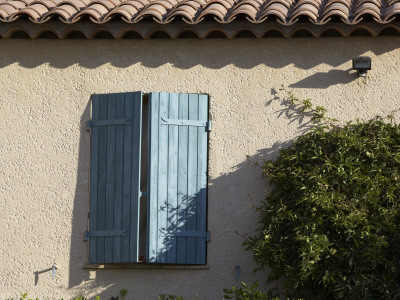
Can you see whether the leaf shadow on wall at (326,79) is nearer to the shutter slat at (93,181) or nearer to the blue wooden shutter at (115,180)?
the blue wooden shutter at (115,180)

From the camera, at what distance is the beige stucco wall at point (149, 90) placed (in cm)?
834

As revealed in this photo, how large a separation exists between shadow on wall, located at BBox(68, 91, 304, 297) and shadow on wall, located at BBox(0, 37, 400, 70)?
63 centimetres

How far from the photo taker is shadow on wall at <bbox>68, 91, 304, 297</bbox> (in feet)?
27.1

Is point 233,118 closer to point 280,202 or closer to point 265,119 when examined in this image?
point 265,119

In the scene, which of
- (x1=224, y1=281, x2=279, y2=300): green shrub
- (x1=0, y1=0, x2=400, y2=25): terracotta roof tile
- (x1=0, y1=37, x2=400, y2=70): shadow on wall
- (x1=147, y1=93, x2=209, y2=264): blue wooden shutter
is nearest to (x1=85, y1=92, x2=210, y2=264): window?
(x1=147, y1=93, x2=209, y2=264): blue wooden shutter

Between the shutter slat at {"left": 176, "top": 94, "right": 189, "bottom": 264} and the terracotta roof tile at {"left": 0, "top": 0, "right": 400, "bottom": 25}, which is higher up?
the terracotta roof tile at {"left": 0, "top": 0, "right": 400, "bottom": 25}

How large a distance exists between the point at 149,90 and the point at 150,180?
1002 millimetres

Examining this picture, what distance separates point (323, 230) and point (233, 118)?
1.56 metres

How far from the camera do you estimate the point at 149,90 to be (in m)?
8.64

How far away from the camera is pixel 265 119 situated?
8516mm

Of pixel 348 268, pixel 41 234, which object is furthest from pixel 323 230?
pixel 41 234

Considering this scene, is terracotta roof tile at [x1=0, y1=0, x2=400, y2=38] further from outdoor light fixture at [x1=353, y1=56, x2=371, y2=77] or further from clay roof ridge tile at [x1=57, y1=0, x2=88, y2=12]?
outdoor light fixture at [x1=353, y1=56, x2=371, y2=77]

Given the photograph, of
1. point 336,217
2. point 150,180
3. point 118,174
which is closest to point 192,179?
point 150,180

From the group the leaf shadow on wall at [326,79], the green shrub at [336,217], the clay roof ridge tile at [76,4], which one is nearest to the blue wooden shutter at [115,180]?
the clay roof ridge tile at [76,4]
